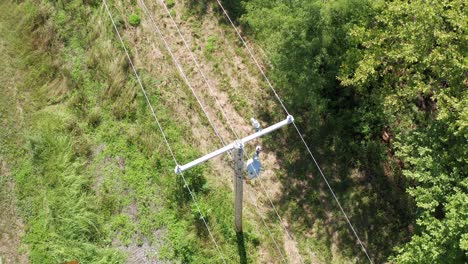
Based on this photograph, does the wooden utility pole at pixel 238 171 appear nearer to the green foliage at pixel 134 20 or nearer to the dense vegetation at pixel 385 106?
the dense vegetation at pixel 385 106

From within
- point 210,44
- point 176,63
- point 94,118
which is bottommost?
point 94,118

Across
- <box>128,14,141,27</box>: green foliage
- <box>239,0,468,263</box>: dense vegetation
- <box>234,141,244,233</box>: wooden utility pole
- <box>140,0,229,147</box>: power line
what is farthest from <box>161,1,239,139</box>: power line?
<box>234,141,244,233</box>: wooden utility pole

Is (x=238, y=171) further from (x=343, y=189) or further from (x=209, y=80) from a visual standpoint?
(x=209, y=80)

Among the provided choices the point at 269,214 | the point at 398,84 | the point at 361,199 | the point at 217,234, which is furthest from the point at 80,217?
the point at 398,84

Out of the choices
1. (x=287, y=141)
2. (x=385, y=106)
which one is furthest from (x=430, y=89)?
(x=287, y=141)

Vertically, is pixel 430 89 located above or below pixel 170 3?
above
